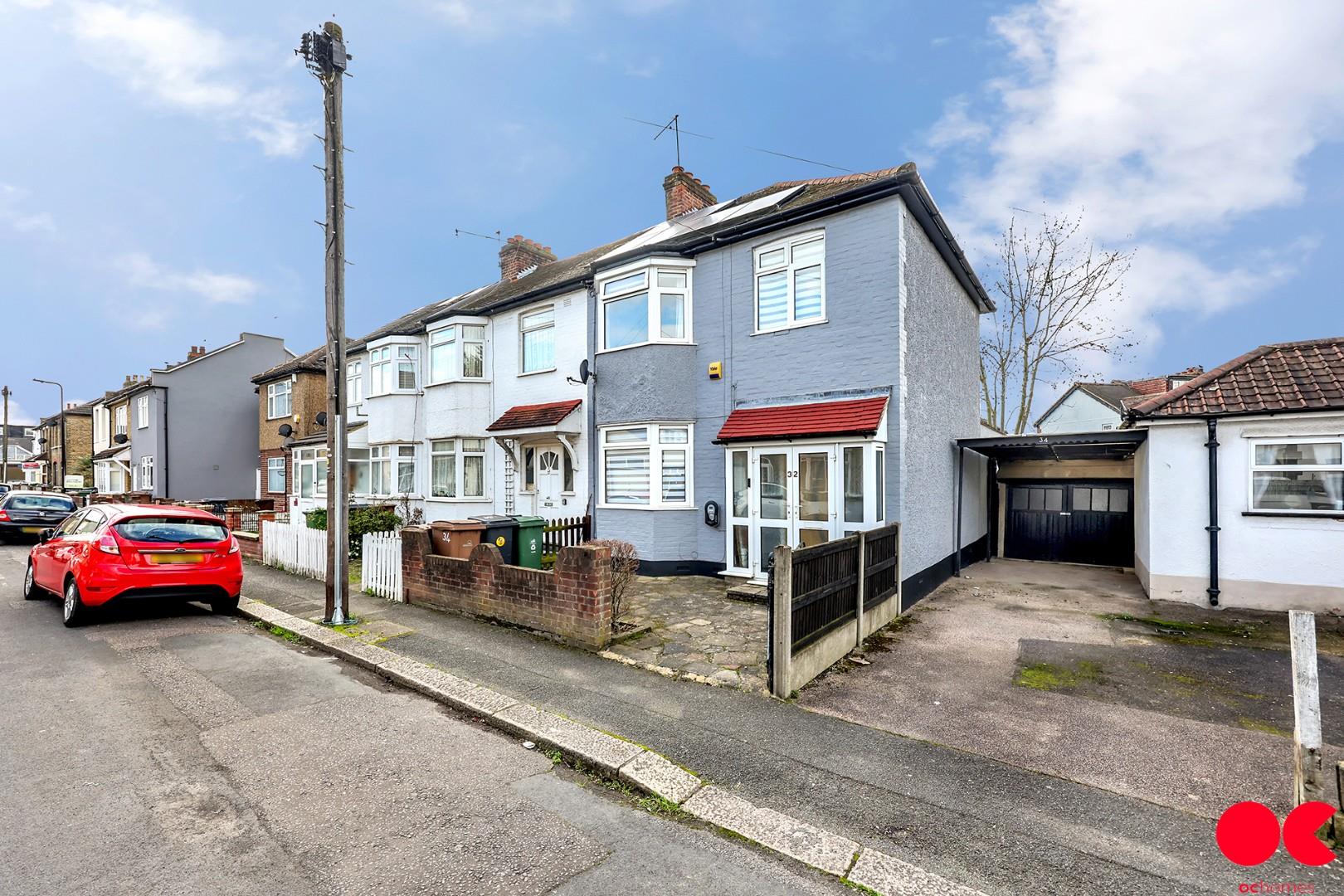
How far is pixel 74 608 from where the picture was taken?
7766mm

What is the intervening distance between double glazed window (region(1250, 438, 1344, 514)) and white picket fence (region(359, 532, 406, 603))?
40.5 ft

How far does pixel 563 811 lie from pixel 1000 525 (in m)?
14.6

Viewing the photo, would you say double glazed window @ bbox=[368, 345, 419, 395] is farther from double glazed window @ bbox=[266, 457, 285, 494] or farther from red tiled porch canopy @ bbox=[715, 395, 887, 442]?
red tiled porch canopy @ bbox=[715, 395, 887, 442]

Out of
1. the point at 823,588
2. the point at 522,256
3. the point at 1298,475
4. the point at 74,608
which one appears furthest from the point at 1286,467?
the point at 522,256

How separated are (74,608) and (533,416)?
7746 millimetres

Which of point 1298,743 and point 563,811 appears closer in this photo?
point 1298,743

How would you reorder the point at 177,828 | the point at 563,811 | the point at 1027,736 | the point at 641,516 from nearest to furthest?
the point at 177,828, the point at 563,811, the point at 1027,736, the point at 641,516

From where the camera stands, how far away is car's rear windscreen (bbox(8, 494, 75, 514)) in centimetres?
1797

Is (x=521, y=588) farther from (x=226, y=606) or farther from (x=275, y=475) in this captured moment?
(x=275, y=475)

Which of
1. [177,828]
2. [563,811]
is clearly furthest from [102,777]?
[563,811]

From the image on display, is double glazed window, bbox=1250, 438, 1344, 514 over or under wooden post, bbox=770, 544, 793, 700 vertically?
over

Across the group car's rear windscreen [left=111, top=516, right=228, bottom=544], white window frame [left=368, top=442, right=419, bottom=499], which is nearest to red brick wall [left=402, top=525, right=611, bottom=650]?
car's rear windscreen [left=111, top=516, right=228, bottom=544]

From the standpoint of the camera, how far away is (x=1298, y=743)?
344 centimetres

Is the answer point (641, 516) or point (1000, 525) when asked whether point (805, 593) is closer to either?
point (641, 516)
